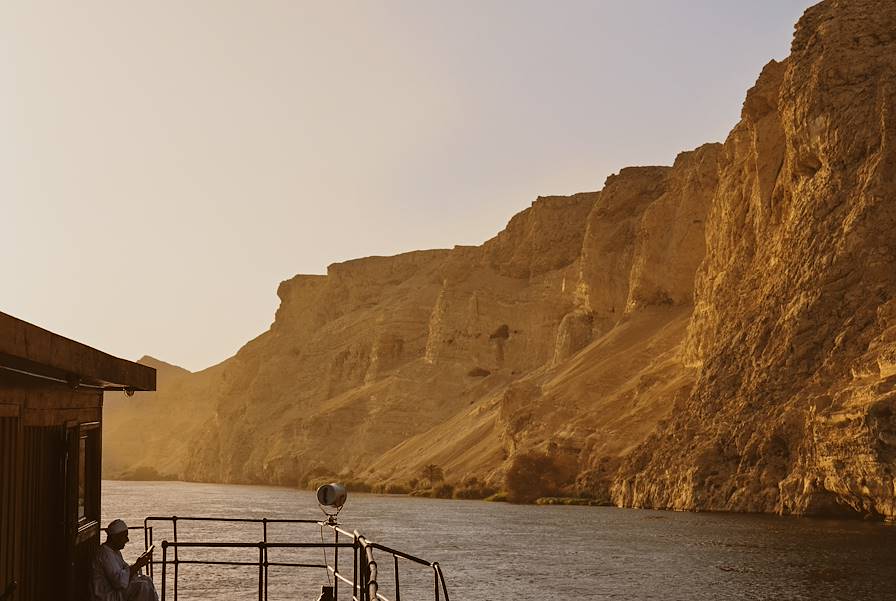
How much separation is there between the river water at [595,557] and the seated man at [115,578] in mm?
16210

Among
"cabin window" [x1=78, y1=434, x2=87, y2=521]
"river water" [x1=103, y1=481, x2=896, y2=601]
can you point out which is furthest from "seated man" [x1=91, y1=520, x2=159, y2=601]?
"river water" [x1=103, y1=481, x2=896, y2=601]

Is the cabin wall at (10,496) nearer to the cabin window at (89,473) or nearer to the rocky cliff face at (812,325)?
the cabin window at (89,473)

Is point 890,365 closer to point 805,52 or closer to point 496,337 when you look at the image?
point 805,52

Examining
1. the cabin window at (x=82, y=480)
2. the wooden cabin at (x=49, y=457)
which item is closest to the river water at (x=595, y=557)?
the cabin window at (x=82, y=480)

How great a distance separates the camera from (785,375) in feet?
204

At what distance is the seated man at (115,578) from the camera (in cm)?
1185

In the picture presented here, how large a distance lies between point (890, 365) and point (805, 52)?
27172 millimetres

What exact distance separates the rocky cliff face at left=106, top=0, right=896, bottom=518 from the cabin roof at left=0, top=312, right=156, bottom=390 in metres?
42.1

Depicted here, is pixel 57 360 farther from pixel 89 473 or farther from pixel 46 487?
pixel 89 473

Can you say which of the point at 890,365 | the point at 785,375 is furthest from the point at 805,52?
the point at 890,365

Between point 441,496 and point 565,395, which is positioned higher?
point 565,395

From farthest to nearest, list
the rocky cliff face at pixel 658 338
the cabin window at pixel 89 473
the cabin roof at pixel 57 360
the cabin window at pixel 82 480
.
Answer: the rocky cliff face at pixel 658 338 → the cabin window at pixel 89 473 → the cabin window at pixel 82 480 → the cabin roof at pixel 57 360

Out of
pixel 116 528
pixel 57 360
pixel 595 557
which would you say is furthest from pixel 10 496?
pixel 595 557

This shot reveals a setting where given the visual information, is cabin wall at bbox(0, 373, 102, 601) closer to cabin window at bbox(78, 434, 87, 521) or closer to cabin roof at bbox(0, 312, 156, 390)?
cabin window at bbox(78, 434, 87, 521)
